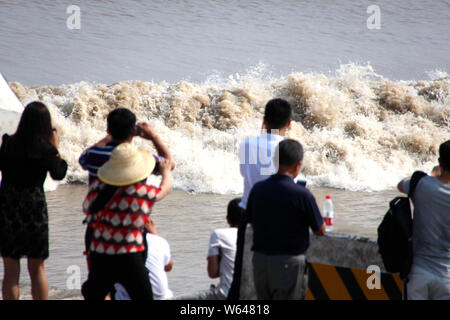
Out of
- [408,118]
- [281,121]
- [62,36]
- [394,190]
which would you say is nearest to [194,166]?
[394,190]

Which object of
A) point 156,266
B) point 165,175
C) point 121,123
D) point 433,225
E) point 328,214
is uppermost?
point 121,123

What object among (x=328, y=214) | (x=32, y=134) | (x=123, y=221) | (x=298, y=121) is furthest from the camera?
(x=298, y=121)

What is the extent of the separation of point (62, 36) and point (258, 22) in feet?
25.6

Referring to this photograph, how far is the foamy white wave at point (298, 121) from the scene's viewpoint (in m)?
14.0

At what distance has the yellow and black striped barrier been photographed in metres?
4.12

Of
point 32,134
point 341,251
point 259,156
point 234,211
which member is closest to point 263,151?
point 259,156

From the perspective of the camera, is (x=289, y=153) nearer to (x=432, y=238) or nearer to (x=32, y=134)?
(x=432, y=238)

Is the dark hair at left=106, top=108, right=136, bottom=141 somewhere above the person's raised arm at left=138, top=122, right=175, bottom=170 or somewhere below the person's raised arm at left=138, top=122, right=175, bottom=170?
above

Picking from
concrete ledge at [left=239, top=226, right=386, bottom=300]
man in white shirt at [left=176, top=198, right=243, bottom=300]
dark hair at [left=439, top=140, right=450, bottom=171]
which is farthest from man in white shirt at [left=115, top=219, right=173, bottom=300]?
dark hair at [left=439, top=140, right=450, bottom=171]

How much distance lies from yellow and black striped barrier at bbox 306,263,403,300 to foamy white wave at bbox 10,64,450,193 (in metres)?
8.39

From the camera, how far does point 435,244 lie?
381 centimetres

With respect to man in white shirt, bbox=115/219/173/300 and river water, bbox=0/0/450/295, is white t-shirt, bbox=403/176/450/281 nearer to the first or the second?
river water, bbox=0/0/450/295

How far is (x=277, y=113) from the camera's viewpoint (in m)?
4.25

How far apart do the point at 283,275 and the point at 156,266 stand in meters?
0.95
